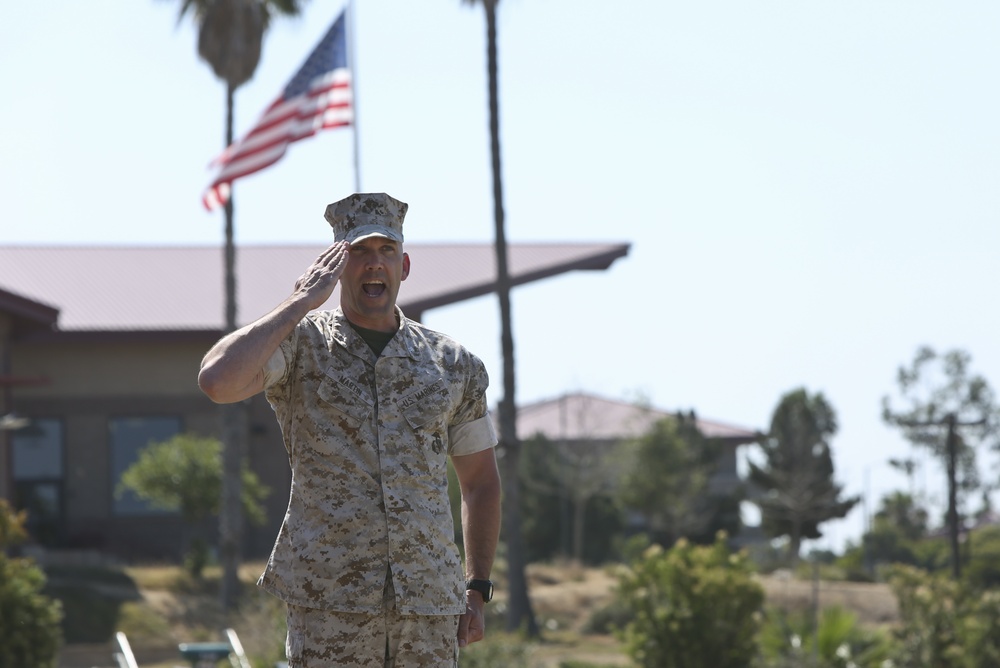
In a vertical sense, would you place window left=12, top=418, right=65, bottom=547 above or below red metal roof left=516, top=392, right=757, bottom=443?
below

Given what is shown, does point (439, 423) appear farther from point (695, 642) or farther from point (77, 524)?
point (77, 524)

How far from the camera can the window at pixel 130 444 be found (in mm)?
33375

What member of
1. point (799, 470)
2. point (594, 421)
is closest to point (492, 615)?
point (799, 470)

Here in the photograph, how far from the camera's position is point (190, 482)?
2942cm

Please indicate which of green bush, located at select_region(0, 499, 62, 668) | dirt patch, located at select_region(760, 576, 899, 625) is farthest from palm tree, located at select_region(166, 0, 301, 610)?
green bush, located at select_region(0, 499, 62, 668)

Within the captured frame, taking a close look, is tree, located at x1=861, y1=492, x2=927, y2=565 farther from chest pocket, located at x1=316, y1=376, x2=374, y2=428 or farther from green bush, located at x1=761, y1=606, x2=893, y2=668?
chest pocket, located at x1=316, y1=376, x2=374, y2=428

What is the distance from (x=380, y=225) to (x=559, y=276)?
3135cm

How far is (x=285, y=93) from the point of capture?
20.3 m

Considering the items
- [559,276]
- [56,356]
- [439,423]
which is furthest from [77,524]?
[439,423]

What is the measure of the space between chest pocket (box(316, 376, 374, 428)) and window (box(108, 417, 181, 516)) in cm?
2999

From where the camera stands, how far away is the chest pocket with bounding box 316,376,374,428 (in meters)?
4.24

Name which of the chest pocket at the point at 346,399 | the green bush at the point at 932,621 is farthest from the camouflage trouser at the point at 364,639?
the green bush at the point at 932,621

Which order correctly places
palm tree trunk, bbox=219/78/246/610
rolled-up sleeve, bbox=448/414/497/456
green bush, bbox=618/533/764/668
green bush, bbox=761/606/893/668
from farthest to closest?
palm tree trunk, bbox=219/78/246/610, green bush, bbox=761/606/893/668, green bush, bbox=618/533/764/668, rolled-up sleeve, bbox=448/414/497/456

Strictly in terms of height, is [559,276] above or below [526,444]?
above
